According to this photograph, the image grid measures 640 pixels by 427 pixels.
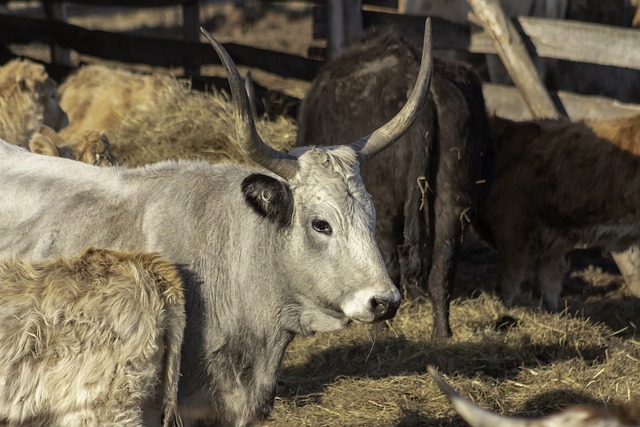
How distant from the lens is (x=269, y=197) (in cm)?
500

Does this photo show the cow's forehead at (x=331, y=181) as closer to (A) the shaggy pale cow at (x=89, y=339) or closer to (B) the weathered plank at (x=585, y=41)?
(A) the shaggy pale cow at (x=89, y=339)

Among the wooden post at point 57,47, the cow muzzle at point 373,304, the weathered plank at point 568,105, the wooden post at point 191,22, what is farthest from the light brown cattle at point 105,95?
the cow muzzle at point 373,304

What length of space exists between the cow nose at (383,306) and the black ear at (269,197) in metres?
0.60

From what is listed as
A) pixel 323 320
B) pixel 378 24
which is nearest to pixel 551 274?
pixel 378 24

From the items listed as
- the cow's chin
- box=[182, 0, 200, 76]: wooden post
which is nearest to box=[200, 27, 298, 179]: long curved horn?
the cow's chin

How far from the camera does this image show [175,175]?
535 cm

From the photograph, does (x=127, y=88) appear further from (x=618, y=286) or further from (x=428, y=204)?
(x=618, y=286)

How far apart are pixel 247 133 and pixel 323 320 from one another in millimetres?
1005

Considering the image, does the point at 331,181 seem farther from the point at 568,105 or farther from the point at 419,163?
the point at 568,105

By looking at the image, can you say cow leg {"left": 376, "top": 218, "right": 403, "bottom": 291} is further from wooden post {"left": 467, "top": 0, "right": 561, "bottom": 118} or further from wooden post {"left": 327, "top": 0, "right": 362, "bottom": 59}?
wooden post {"left": 327, "top": 0, "right": 362, "bottom": 59}

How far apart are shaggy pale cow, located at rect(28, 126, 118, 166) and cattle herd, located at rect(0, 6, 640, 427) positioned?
0.02m

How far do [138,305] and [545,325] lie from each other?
421cm

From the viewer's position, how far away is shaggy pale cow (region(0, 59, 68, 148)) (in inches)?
365

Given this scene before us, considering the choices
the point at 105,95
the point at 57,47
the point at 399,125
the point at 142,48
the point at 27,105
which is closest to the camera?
the point at 399,125
